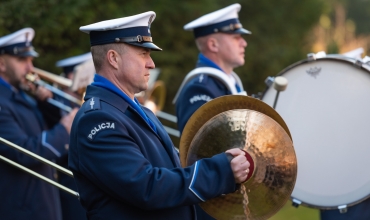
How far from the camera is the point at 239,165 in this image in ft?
10.2

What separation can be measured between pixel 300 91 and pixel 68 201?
2436 millimetres

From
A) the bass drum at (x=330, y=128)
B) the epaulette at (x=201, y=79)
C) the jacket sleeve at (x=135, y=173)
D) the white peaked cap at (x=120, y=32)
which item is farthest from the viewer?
the epaulette at (x=201, y=79)

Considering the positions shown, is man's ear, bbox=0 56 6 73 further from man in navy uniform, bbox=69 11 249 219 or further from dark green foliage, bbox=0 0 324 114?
man in navy uniform, bbox=69 11 249 219

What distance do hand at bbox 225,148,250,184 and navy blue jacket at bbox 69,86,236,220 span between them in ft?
0.08

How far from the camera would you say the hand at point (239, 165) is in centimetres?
310

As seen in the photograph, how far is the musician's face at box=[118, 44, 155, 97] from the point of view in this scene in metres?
3.31

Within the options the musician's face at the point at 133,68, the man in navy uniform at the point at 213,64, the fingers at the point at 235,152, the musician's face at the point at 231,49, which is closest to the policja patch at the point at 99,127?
the musician's face at the point at 133,68

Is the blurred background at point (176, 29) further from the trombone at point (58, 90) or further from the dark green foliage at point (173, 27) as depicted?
the trombone at point (58, 90)

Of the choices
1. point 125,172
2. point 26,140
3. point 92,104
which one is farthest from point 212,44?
point 125,172

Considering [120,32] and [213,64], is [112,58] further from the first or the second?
[213,64]

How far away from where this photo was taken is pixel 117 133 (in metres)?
3.08

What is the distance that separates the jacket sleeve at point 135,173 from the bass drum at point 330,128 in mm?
1541

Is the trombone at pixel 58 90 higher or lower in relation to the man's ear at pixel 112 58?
lower

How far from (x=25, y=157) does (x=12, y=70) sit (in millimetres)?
931
